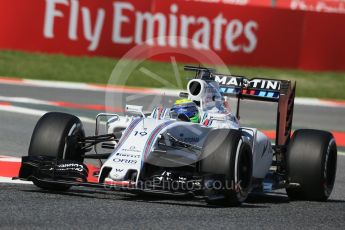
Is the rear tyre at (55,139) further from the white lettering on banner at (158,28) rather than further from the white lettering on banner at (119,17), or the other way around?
the white lettering on banner at (119,17)

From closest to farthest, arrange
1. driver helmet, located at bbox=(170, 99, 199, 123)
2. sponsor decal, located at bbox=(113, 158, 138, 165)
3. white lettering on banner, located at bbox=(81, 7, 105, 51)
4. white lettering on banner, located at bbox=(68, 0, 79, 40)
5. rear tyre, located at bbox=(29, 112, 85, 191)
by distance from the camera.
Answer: sponsor decal, located at bbox=(113, 158, 138, 165)
rear tyre, located at bbox=(29, 112, 85, 191)
driver helmet, located at bbox=(170, 99, 199, 123)
white lettering on banner, located at bbox=(68, 0, 79, 40)
white lettering on banner, located at bbox=(81, 7, 105, 51)

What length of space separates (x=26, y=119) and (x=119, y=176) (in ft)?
22.7

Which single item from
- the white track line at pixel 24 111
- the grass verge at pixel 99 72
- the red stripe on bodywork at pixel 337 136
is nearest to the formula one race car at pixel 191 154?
the red stripe on bodywork at pixel 337 136

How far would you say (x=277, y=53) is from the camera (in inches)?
867

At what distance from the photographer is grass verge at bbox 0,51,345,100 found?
68.3 ft

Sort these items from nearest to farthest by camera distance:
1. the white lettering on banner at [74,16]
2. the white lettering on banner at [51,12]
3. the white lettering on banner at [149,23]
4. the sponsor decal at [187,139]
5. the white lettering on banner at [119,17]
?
the sponsor decal at [187,139], the white lettering on banner at [51,12], the white lettering on banner at [74,16], the white lettering on banner at [119,17], the white lettering on banner at [149,23]

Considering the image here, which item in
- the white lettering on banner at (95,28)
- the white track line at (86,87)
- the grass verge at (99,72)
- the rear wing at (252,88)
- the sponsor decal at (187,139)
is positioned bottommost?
the sponsor decal at (187,139)

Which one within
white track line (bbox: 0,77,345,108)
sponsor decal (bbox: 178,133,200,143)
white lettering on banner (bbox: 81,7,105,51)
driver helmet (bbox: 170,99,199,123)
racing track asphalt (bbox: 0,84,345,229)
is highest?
white lettering on banner (bbox: 81,7,105,51)

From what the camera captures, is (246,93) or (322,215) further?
(246,93)

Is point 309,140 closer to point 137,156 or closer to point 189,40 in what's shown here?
point 137,156

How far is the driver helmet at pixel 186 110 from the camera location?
31.3ft

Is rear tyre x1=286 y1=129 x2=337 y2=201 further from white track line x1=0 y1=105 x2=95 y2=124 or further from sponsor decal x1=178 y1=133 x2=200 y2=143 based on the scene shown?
white track line x1=0 y1=105 x2=95 y2=124

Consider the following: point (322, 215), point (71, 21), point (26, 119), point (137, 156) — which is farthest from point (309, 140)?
point (71, 21)

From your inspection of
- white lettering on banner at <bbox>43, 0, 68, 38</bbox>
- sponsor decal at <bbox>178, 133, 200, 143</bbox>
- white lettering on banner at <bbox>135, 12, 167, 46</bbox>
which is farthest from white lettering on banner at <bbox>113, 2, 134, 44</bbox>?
sponsor decal at <bbox>178, 133, 200, 143</bbox>
